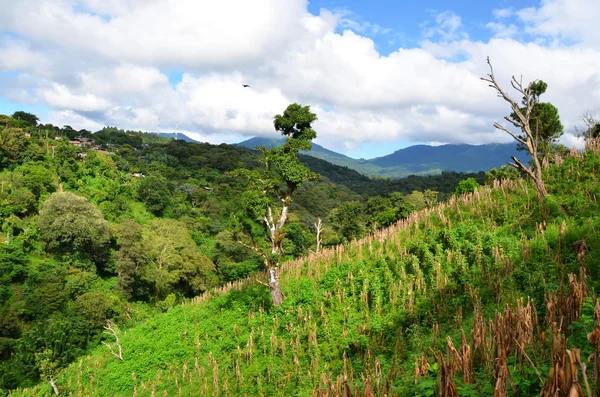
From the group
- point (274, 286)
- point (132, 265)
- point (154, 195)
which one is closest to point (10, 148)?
point (154, 195)

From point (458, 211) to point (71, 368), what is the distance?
68.4 ft

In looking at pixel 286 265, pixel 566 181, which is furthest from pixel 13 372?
pixel 566 181

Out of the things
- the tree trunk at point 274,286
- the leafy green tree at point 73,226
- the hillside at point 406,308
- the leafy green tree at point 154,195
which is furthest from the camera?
the leafy green tree at point 154,195

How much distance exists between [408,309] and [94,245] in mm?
45547

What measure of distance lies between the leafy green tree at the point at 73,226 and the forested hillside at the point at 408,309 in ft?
102

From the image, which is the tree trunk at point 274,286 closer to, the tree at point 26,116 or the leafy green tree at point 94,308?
the leafy green tree at point 94,308

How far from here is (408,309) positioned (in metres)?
9.66

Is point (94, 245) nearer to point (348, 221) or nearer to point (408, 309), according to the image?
point (348, 221)

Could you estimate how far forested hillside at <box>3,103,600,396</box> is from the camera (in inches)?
210

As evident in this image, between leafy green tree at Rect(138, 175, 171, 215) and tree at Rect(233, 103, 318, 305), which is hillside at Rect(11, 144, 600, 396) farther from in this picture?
leafy green tree at Rect(138, 175, 171, 215)

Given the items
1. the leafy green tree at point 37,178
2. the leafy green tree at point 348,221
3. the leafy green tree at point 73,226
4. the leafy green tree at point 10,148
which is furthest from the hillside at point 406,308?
the leafy green tree at point 10,148

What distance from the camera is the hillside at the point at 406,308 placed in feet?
18.2

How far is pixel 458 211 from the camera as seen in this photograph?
1355 cm

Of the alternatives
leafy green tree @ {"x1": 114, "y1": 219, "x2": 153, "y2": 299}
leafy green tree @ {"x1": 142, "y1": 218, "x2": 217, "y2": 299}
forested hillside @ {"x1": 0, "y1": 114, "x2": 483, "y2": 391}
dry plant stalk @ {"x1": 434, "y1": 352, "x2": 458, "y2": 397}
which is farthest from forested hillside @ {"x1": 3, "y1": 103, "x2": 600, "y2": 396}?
leafy green tree @ {"x1": 114, "y1": 219, "x2": 153, "y2": 299}
